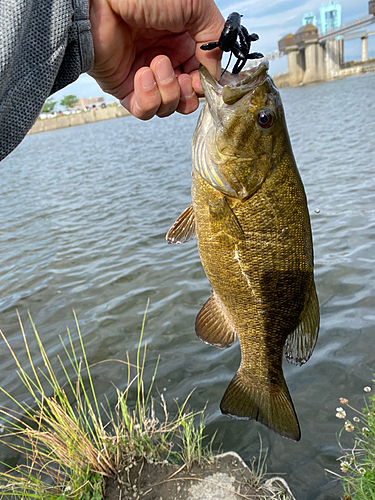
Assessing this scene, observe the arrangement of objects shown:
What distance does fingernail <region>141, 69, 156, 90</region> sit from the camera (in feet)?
7.91

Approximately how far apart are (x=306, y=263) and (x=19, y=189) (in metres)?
19.6

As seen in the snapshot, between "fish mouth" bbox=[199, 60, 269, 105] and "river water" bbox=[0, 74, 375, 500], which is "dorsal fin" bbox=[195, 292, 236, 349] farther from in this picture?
"river water" bbox=[0, 74, 375, 500]

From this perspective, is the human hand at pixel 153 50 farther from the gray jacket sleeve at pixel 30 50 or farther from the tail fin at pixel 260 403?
the tail fin at pixel 260 403

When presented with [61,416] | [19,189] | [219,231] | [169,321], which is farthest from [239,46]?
[19,189]

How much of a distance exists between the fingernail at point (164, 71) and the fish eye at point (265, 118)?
0.75m

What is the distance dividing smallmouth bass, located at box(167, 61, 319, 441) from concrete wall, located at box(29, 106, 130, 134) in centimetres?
8144

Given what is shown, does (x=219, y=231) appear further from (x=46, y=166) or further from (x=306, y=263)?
(x=46, y=166)

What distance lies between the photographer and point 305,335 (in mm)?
2148

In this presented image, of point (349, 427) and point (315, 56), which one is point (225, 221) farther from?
point (315, 56)

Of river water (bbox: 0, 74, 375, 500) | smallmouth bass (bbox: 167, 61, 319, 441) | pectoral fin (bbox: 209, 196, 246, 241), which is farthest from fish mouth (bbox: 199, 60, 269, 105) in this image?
river water (bbox: 0, 74, 375, 500)

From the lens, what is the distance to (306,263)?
198 cm

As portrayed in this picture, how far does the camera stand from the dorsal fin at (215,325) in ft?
7.44

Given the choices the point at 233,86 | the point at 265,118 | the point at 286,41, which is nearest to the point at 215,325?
the point at 265,118

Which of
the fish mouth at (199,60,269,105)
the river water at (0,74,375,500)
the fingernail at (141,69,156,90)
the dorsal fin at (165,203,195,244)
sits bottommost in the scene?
the river water at (0,74,375,500)
